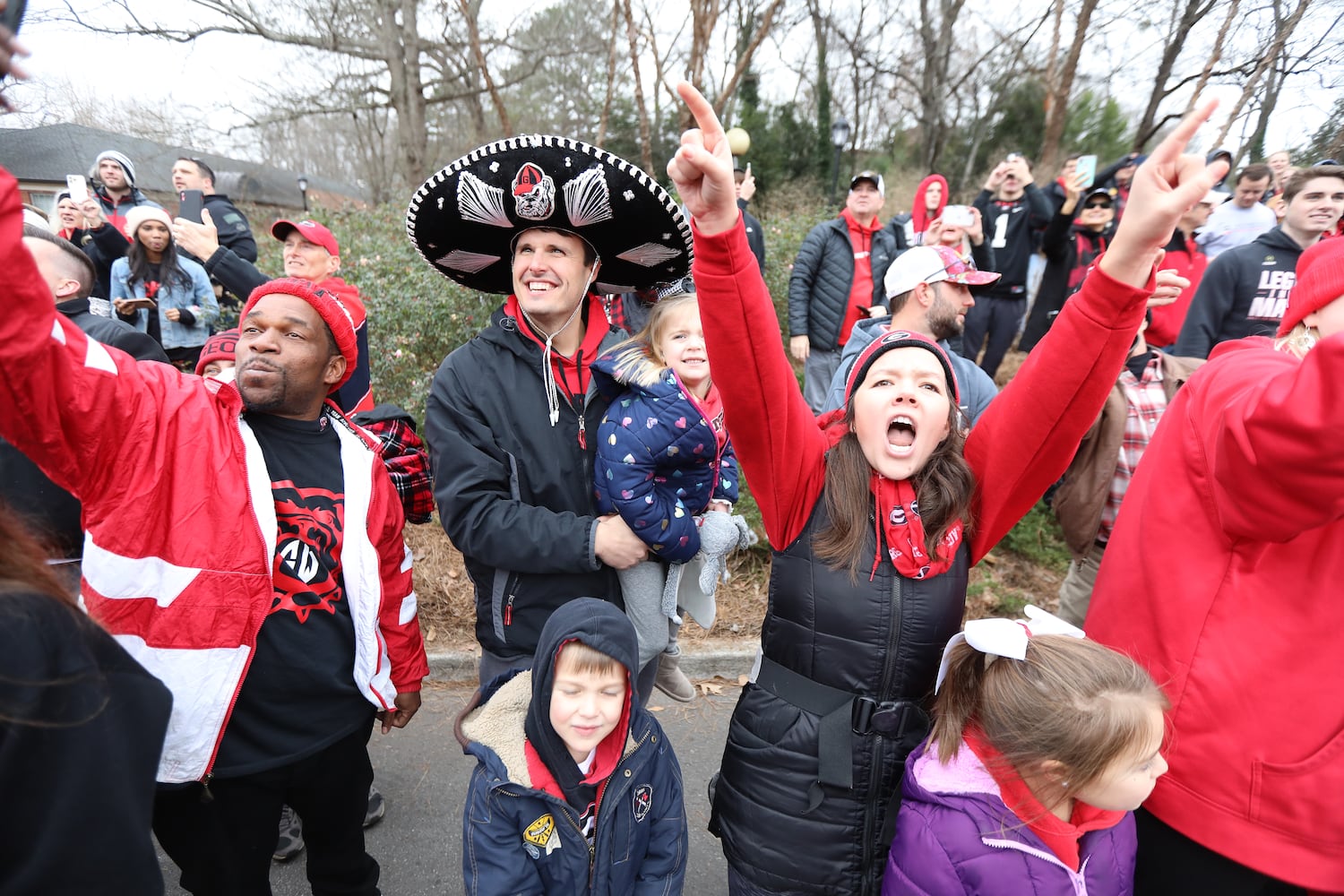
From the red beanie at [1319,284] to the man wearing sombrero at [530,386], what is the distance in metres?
1.58

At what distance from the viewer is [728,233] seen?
1.41 metres

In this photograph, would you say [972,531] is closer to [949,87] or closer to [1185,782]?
[1185,782]

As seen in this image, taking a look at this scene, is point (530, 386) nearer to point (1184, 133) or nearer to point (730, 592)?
point (1184, 133)

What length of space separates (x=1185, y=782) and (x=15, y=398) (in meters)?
2.57

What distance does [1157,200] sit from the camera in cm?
126

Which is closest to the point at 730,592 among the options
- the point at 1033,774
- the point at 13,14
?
the point at 1033,774

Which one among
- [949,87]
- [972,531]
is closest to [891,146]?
[949,87]

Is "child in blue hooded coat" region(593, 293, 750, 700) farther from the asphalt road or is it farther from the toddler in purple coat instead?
the asphalt road

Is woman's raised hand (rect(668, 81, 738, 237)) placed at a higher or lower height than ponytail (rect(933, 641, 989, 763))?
higher

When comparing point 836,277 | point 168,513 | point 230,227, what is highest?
point 230,227

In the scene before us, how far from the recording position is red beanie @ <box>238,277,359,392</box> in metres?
2.02

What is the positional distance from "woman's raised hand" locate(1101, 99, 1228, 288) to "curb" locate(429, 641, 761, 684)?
3006mm

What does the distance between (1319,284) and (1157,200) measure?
0.49 meters

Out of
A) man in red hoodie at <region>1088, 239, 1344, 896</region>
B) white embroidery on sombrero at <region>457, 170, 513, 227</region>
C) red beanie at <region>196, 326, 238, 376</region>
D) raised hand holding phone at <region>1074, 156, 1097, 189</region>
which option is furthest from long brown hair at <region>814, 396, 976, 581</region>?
raised hand holding phone at <region>1074, 156, 1097, 189</region>
